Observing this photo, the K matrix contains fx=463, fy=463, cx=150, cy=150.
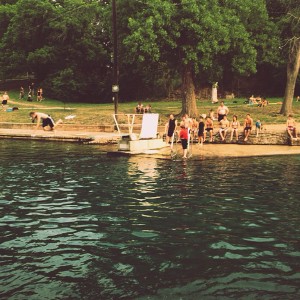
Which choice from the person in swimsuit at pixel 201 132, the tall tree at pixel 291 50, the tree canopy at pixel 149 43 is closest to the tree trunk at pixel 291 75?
the tall tree at pixel 291 50

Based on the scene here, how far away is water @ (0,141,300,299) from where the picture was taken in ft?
21.8

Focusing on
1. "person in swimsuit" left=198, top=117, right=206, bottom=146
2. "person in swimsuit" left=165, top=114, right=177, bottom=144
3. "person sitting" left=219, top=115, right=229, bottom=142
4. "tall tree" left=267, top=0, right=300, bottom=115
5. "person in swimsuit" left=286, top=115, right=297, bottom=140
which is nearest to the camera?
"person in swimsuit" left=165, top=114, right=177, bottom=144

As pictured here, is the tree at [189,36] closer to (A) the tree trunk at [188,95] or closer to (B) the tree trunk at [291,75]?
(A) the tree trunk at [188,95]

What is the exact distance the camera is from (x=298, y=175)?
15.7 meters

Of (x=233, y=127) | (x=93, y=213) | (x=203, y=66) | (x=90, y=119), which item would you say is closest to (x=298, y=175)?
(x=93, y=213)

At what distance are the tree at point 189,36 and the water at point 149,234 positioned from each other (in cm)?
1422

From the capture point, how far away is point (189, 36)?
2941 cm

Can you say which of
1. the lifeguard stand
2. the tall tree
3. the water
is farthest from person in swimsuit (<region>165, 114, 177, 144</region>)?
the tall tree

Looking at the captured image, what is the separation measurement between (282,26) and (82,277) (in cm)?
3277

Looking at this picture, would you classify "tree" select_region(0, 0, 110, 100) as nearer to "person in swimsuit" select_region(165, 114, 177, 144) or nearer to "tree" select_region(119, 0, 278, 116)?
"tree" select_region(119, 0, 278, 116)

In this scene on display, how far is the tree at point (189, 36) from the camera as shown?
28609 millimetres

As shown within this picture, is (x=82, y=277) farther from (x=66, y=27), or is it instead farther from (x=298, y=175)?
(x=66, y=27)

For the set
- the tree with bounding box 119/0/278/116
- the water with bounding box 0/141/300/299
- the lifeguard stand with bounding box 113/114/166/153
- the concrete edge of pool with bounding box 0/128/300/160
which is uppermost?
the tree with bounding box 119/0/278/116

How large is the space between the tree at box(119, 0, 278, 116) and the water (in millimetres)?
14218
